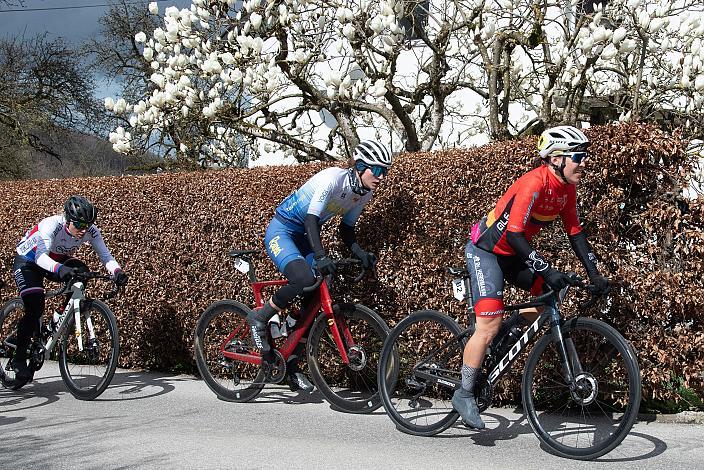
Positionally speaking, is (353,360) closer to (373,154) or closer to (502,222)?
(373,154)

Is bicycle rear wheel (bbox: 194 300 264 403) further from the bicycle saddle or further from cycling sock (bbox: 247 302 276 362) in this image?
the bicycle saddle

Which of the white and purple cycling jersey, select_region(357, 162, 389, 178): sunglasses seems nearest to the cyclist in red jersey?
select_region(357, 162, 389, 178): sunglasses

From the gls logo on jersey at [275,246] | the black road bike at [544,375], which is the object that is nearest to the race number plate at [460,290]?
the black road bike at [544,375]

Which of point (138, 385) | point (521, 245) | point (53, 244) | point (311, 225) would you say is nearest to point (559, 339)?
point (521, 245)

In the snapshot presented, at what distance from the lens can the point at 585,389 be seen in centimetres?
505

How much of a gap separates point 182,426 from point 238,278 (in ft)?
6.56

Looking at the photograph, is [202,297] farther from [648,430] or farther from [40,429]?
[648,430]

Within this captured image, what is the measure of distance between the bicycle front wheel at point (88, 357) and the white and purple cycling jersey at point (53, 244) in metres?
0.44

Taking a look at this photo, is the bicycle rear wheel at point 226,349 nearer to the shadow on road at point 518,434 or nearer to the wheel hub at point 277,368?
the wheel hub at point 277,368

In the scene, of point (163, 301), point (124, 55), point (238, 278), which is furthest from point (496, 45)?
point (124, 55)

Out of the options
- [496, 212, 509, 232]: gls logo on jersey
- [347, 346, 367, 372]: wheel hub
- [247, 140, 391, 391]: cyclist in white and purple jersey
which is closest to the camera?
[496, 212, 509, 232]: gls logo on jersey

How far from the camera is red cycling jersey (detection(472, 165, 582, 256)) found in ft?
16.7

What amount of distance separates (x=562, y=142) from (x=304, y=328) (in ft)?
9.00

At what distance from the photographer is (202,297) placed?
820 centimetres
